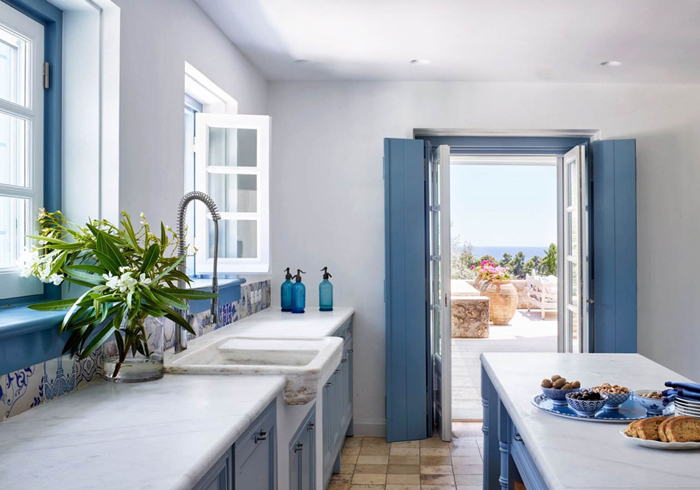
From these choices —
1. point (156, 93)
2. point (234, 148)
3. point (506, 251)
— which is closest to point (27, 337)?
point (156, 93)

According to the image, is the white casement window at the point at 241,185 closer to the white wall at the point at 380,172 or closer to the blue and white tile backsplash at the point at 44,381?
the white wall at the point at 380,172

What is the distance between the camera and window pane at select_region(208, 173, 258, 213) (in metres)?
3.03

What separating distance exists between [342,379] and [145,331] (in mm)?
1806

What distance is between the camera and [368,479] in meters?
3.19

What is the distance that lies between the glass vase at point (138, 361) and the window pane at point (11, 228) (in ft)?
1.34

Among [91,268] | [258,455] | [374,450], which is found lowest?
[374,450]

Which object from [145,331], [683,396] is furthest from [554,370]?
[145,331]

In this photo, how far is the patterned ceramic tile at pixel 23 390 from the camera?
142cm

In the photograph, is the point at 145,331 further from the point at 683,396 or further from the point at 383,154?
the point at 383,154

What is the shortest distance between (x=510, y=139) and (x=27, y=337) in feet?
11.5

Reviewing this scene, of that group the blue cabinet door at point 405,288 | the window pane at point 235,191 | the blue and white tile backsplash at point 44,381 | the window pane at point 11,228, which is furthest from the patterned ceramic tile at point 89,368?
the blue cabinet door at point 405,288

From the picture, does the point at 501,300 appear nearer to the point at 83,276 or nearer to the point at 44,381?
the point at 83,276

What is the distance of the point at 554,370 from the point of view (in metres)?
2.18

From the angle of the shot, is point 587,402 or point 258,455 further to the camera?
point 258,455
